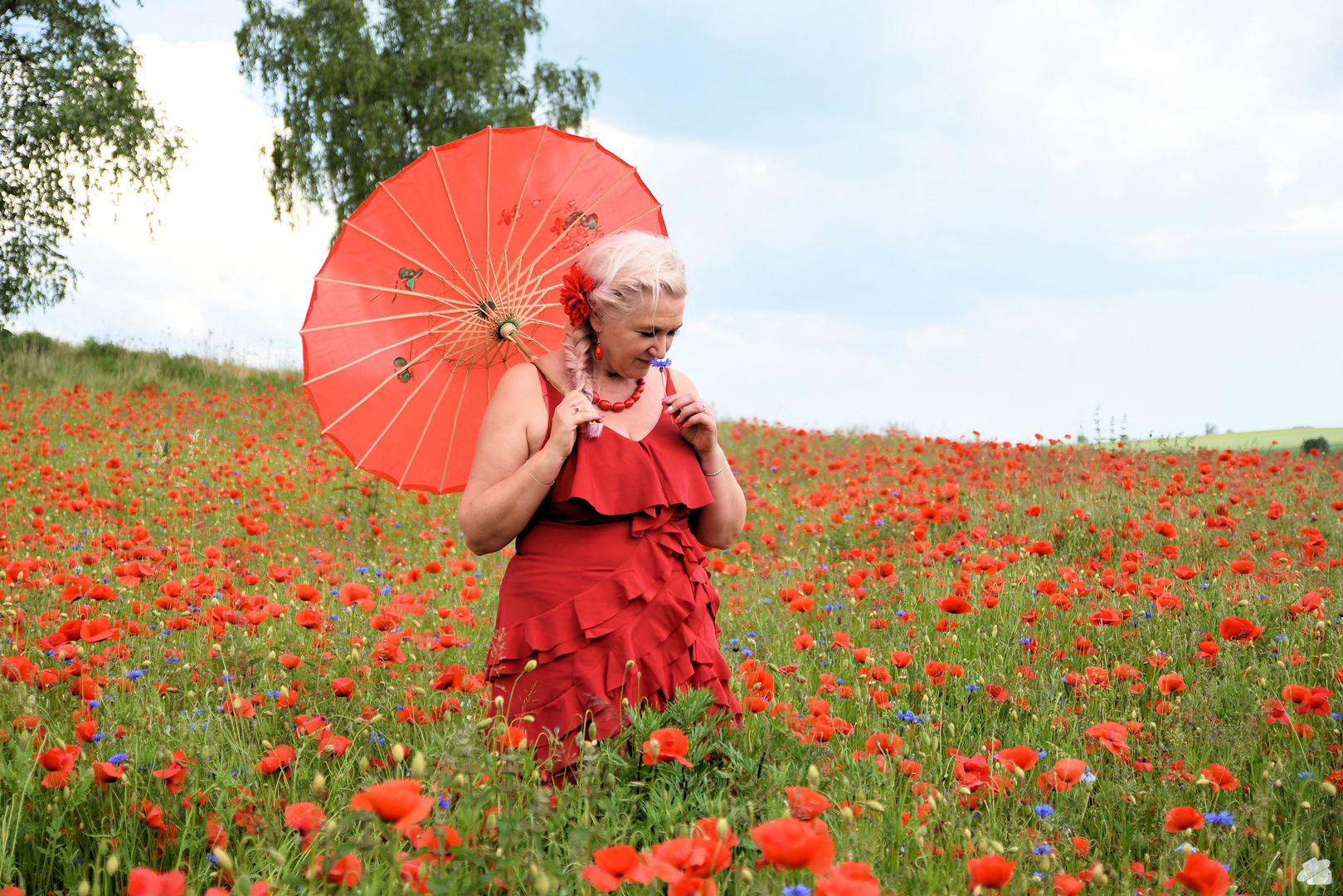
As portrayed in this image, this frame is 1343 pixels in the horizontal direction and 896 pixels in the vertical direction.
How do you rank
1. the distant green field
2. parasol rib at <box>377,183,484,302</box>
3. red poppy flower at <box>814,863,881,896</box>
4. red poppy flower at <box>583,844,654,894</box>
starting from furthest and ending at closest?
the distant green field < parasol rib at <box>377,183,484,302</box> < red poppy flower at <box>583,844,654,894</box> < red poppy flower at <box>814,863,881,896</box>

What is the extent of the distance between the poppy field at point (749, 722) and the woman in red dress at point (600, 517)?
0.53 ft

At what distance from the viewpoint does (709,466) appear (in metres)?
3.11

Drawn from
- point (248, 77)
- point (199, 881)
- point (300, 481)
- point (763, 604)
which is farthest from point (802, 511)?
point (248, 77)

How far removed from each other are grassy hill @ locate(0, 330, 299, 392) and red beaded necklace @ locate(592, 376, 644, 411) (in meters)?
15.6

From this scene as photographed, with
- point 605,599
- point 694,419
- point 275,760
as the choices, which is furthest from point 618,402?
point 275,760

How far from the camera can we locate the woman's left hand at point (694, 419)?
2.91 meters

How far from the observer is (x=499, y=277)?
11.3 ft

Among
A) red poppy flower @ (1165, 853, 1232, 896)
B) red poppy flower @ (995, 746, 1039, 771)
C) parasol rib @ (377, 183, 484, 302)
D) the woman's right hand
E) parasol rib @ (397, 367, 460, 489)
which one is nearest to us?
red poppy flower @ (1165, 853, 1232, 896)

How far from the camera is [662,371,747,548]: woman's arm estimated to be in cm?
294

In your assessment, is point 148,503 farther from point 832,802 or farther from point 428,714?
point 832,802

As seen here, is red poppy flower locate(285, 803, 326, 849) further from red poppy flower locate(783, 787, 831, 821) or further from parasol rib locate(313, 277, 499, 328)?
parasol rib locate(313, 277, 499, 328)

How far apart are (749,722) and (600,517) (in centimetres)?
82

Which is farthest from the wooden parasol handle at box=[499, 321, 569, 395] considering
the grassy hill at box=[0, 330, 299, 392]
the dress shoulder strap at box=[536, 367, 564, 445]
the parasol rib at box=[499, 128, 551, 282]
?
the grassy hill at box=[0, 330, 299, 392]

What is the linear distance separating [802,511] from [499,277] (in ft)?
18.1
